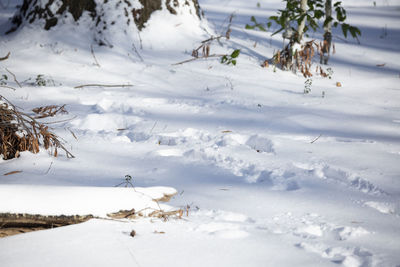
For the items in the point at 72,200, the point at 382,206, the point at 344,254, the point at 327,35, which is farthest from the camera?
the point at 327,35

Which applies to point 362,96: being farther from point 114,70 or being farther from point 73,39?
point 73,39

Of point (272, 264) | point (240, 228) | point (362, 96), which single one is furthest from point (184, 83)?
point (272, 264)

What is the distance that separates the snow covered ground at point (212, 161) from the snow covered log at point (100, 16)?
12.1 inches

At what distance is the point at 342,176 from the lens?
75.0 inches

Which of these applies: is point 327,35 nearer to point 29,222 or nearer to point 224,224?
point 224,224

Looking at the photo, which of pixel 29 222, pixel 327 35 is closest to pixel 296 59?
pixel 327 35

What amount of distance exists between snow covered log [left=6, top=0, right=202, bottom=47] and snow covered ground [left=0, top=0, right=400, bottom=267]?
1.01ft

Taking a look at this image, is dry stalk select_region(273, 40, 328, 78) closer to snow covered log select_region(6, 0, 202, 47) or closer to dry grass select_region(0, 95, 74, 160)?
snow covered log select_region(6, 0, 202, 47)

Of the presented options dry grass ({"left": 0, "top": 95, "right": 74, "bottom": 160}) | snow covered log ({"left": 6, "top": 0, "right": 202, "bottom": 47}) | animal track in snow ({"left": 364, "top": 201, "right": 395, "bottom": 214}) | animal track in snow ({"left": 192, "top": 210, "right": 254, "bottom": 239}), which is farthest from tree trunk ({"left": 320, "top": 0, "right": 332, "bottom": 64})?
dry grass ({"left": 0, "top": 95, "right": 74, "bottom": 160})

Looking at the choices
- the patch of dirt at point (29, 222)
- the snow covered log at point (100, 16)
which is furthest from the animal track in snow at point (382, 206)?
the snow covered log at point (100, 16)

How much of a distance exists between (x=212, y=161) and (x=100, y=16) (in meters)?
3.56

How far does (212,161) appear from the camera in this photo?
2092 mm

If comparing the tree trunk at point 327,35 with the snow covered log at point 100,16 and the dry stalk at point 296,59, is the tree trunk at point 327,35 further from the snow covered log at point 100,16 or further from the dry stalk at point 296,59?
the snow covered log at point 100,16

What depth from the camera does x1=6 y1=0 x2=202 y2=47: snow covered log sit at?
A: 467 cm
